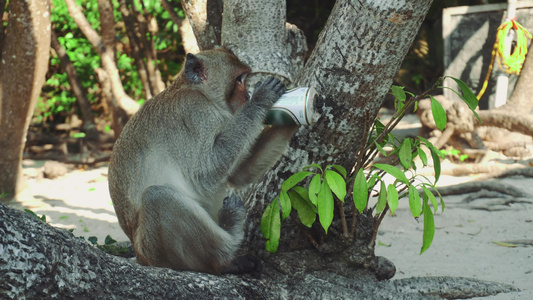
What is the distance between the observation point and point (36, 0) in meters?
6.76

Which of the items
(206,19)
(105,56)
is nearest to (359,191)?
(206,19)

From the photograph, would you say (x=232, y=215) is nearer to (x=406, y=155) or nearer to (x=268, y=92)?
(x=268, y=92)

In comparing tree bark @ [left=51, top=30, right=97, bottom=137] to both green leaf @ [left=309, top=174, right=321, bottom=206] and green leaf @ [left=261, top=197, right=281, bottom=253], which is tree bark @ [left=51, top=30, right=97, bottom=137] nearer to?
green leaf @ [left=261, top=197, right=281, bottom=253]

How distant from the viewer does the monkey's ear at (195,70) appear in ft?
11.7

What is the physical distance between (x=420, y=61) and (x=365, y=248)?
32.9 ft

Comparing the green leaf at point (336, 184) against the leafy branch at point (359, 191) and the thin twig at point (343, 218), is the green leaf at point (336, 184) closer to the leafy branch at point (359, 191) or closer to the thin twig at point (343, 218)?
the leafy branch at point (359, 191)

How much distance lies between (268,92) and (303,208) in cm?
69

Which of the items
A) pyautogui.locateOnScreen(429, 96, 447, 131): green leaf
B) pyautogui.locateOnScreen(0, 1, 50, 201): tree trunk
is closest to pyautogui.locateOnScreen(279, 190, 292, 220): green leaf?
pyautogui.locateOnScreen(429, 96, 447, 131): green leaf

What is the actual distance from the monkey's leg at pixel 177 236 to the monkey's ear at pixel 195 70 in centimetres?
77

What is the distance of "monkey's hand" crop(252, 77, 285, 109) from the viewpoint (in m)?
3.27

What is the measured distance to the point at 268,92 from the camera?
329 centimetres

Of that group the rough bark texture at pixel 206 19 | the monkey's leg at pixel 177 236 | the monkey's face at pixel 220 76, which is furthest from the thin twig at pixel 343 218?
the rough bark texture at pixel 206 19

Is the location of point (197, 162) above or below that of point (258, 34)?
below

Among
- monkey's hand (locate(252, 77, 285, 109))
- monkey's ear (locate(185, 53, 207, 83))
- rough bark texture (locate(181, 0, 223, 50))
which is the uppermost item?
rough bark texture (locate(181, 0, 223, 50))
